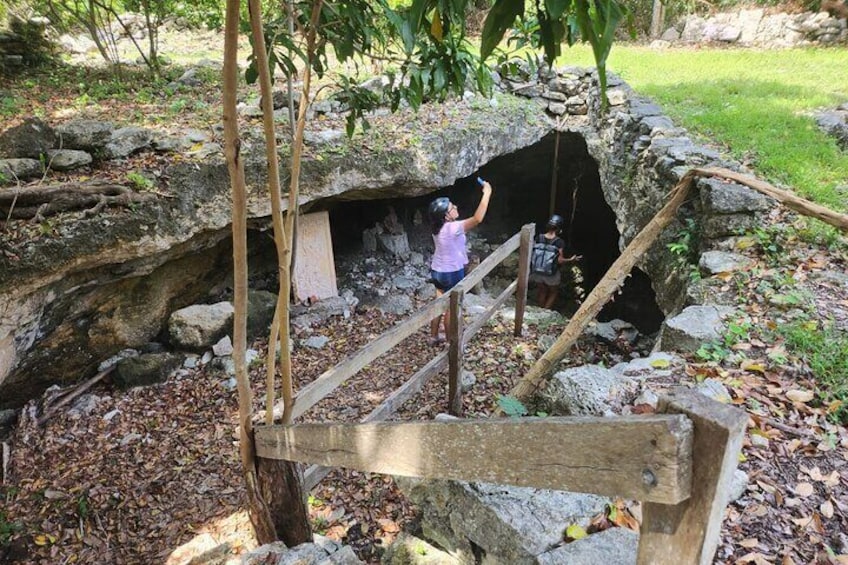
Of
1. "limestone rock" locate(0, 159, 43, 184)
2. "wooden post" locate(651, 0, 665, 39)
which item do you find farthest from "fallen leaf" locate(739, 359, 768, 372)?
"wooden post" locate(651, 0, 665, 39)

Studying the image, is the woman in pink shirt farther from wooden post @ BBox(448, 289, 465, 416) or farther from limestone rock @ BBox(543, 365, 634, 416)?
limestone rock @ BBox(543, 365, 634, 416)

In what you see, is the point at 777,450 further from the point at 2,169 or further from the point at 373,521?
the point at 2,169

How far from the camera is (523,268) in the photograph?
16.8 ft

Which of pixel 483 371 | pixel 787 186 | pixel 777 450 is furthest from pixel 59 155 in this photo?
pixel 787 186

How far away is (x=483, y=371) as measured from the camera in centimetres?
470

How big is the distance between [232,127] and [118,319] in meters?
3.99

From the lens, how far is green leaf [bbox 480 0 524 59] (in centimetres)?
94

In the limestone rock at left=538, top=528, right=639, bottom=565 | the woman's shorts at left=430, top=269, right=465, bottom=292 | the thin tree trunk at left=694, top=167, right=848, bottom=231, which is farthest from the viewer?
the woman's shorts at left=430, top=269, right=465, bottom=292

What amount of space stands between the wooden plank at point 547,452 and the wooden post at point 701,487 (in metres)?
0.02

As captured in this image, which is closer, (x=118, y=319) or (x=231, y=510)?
(x=231, y=510)

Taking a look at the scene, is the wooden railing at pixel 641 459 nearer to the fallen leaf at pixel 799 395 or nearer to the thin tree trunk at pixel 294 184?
the thin tree trunk at pixel 294 184

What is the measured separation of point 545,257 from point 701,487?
19.0ft

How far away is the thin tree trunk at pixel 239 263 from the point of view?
1573mm

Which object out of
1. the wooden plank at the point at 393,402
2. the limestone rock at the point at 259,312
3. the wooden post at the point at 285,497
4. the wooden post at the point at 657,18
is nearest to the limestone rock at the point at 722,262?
A: the wooden plank at the point at 393,402
